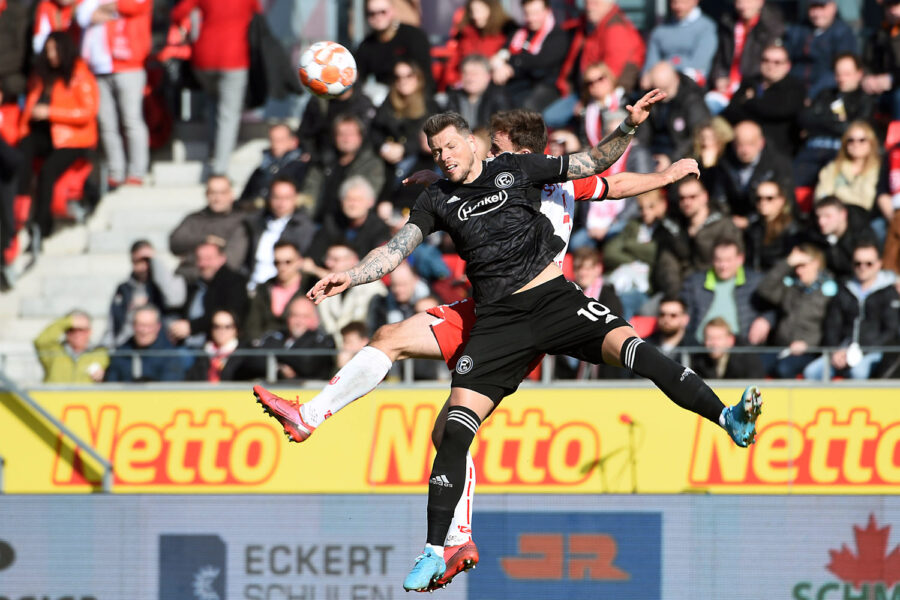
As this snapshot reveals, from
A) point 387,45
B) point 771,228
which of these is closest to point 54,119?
point 387,45

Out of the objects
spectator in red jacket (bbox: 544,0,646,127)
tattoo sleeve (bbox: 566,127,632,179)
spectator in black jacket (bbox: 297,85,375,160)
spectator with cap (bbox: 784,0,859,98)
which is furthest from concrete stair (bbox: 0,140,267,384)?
tattoo sleeve (bbox: 566,127,632,179)

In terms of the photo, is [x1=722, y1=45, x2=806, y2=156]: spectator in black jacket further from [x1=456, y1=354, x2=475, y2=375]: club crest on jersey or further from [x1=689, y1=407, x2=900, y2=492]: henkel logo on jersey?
[x1=456, y1=354, x2=475, y2=375]: club crest on jersey

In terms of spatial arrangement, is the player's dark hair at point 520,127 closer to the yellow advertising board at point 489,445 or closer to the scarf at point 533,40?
the yellow advertising board at point 489,445

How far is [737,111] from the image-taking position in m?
13.2

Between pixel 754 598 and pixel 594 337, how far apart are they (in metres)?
2.16

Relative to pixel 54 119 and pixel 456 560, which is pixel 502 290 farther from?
pixel 54 119

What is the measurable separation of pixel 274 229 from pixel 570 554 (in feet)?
16.0

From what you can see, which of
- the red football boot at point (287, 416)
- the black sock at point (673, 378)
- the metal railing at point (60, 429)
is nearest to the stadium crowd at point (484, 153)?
the metal railing at point (60, 429)

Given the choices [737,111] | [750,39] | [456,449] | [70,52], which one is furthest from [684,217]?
[70,52]

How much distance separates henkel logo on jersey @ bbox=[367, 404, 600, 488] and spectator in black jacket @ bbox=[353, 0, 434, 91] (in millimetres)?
3786

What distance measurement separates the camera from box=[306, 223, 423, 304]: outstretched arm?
782cm

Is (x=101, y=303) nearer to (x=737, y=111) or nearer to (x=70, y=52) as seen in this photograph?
(x=70, y=52)

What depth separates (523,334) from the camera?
8.47 m

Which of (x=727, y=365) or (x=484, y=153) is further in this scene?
(x=484, y=153)
